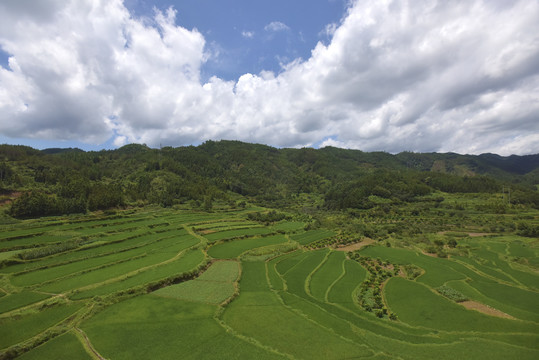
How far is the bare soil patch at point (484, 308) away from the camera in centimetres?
2830

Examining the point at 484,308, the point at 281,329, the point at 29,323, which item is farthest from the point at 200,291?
the point at 484,308

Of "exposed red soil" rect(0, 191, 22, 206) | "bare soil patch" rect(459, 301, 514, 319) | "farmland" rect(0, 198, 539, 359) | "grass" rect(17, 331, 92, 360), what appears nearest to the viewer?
"grass" rect(17, 331, 92, 360)

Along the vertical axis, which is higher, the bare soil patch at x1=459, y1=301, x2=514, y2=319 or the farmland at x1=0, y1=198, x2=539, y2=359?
the farmland at x1=0, y1=198, x2=539, y2=359

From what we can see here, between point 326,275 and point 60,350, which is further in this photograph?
point 326,275

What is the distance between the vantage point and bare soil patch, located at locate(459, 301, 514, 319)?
92.8 ft

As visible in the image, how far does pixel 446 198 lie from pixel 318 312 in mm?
151072

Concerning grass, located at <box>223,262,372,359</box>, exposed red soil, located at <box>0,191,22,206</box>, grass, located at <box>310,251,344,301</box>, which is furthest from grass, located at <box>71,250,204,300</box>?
exposed red soil, located at <box>0,191,22,206</box>

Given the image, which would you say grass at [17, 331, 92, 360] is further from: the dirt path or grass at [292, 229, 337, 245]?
grass at [292, 229, 337, 245]

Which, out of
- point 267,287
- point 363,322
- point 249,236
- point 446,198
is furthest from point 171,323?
point 446,198

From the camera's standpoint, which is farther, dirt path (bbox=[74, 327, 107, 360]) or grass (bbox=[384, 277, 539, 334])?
grass (bbox=[384, 277, 539, 334])

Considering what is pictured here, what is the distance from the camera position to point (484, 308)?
98.9 ft

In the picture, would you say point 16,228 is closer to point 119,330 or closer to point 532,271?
point 119,330

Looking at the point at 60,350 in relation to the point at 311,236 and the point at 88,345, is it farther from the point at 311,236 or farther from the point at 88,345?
the point at 311,236

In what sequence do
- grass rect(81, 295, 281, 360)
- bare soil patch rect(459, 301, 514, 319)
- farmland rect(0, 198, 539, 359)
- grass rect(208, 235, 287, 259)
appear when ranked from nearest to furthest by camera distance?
grass rect(81, 295, 281, 360), farmland rect(0, 198, 539, 359), bare soil patch rect(459, 301, 514, 319), grass rect(208, 235, 287, 259)
